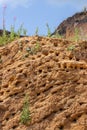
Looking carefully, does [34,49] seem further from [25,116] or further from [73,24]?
[73,24]

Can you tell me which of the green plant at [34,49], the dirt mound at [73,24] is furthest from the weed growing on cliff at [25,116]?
the dirt mound at [73,24]

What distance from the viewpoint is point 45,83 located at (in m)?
7.28

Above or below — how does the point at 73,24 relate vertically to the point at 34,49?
below

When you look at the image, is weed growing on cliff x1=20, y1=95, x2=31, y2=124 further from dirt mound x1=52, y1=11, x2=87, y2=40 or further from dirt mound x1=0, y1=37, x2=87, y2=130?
dirt mound x1=52, y1=11, x2=87, y2=40

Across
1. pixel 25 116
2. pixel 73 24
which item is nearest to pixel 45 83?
pixel 25 116

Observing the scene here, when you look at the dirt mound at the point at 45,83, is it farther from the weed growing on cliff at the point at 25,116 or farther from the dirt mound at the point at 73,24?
the dirt mound at the point at 73,24

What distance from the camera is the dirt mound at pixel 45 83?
6.57 metres

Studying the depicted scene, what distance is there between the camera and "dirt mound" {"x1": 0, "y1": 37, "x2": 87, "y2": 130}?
21.6ft

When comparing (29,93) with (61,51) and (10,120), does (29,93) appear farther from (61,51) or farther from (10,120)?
(61,51)

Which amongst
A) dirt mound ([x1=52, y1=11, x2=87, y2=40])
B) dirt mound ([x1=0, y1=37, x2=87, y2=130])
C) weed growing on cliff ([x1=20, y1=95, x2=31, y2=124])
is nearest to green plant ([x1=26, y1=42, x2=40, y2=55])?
dirt mound ([x1=0, y1=37, x2=87, y2=130])

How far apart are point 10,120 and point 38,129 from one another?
648 mm

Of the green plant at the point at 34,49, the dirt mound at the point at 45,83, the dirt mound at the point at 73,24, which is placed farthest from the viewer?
the dirt mound at the point at 73,24

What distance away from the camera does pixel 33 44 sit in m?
8.43

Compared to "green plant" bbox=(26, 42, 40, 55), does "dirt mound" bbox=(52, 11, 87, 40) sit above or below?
below
